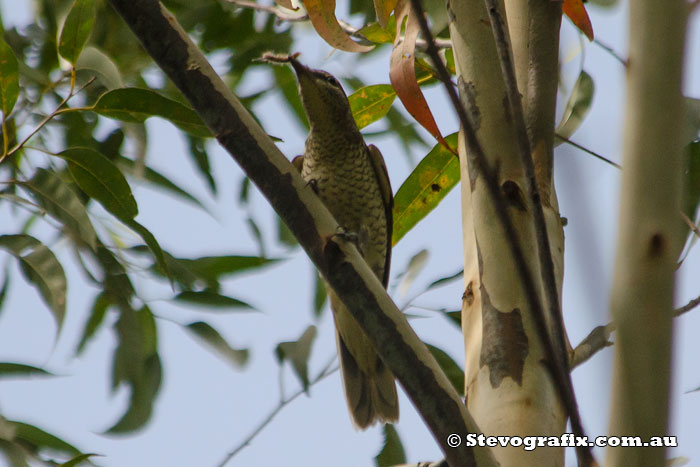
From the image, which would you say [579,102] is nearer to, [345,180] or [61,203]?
[345,180]

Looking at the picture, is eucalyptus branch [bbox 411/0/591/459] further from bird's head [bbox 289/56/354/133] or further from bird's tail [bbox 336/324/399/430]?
bird's head [bbox 289/56/354/133]

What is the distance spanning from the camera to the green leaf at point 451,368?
2574mm

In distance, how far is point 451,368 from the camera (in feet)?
8.52

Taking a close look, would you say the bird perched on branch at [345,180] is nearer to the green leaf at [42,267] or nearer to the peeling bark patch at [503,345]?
the green leaf at [42,267]

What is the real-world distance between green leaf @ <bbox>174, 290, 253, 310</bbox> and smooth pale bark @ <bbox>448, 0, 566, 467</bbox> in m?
1.21

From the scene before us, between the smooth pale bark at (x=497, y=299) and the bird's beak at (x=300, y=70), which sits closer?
the smooth pale bark at (x=497, y=299)

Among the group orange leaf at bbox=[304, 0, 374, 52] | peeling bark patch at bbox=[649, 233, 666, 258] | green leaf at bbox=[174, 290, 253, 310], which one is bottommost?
peeling bark patch at bbox=[649, 233, 666, 258]

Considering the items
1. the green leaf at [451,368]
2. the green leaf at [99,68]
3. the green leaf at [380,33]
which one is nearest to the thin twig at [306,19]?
the green leaf at [380,33]

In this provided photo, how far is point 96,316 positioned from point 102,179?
0.91 m

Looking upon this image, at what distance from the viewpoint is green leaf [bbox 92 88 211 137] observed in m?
2.00

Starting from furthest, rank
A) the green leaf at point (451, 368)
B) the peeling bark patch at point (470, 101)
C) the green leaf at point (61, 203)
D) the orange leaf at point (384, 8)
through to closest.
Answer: the green leaf at point (451, 368) < the green leaf at point (61, 203) < the orange leaf at point (384, 8) < the peeling bark patch at point (470, 101)

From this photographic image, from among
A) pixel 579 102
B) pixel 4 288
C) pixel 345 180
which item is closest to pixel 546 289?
pixel 579 102

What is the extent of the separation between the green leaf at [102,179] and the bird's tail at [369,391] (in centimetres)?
94

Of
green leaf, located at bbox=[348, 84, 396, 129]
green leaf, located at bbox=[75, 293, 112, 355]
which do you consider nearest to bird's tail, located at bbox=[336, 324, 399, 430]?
green leaf, located at bbox=[348, 84, 396, 129]
